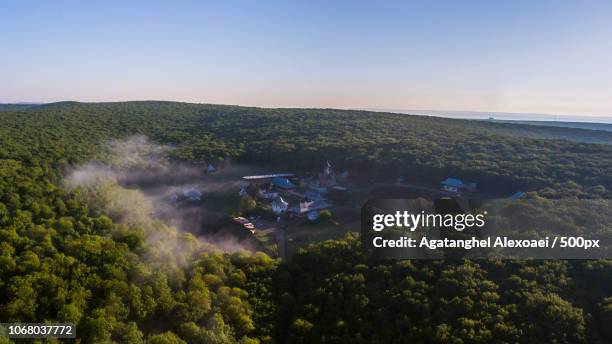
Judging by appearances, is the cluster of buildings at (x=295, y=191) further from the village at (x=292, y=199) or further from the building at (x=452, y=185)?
the building at (x=452, y=185)

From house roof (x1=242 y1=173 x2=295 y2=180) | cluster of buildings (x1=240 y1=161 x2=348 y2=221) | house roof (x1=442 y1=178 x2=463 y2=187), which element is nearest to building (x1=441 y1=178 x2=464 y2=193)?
house roof (x1=442 y1=178 x2=463 y2=187)

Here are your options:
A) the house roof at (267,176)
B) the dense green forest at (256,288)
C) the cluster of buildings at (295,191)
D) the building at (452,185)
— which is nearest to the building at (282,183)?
the cluster of buildings at (295,191)

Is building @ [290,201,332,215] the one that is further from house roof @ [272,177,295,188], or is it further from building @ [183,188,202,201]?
building @ [183,188,202,201]

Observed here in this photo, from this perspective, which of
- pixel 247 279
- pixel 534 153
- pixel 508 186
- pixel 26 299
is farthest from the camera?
pixel 534 153

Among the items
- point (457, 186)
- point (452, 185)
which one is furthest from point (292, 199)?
point (457, 186)

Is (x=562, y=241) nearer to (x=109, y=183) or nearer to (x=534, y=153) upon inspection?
(x=534, y=153)

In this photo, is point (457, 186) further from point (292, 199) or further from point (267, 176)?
point (267, 176)

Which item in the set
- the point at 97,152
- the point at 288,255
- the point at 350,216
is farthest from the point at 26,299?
the point at 97,152
